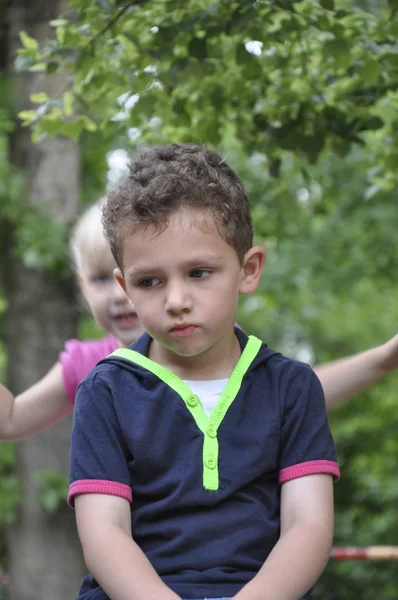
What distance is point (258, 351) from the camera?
2236 mm

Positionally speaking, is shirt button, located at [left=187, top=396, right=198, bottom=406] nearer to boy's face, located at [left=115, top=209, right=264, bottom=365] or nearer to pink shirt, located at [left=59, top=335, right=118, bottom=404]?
boy's face, located at [left=115, top=209, right=264, bottom=365]

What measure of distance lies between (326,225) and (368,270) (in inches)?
34.3

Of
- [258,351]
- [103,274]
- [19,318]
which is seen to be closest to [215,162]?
[258,351]

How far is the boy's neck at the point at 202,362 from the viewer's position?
2.17 metres

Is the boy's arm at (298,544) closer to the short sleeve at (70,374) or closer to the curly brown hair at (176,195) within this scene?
the curly brown hair at (176,195)

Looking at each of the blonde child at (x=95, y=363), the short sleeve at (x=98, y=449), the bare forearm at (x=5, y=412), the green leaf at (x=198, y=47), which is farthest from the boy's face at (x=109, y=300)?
the short sleeve at (x=98, y=449)

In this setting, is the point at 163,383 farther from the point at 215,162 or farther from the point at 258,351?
the point at 215,162

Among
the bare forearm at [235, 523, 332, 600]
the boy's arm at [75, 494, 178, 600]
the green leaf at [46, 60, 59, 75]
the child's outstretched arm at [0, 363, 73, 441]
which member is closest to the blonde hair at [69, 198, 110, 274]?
the child's outstretched arm at [0, 363, 73, 441]

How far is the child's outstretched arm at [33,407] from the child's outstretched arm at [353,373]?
2.63ft

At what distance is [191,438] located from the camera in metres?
2.05

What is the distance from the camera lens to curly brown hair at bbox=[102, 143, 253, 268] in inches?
80.5

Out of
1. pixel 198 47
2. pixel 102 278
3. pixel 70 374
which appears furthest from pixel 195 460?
pixel 198 47

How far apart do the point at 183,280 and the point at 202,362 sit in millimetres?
244

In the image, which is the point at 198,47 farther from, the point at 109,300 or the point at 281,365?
the point at 281,365
